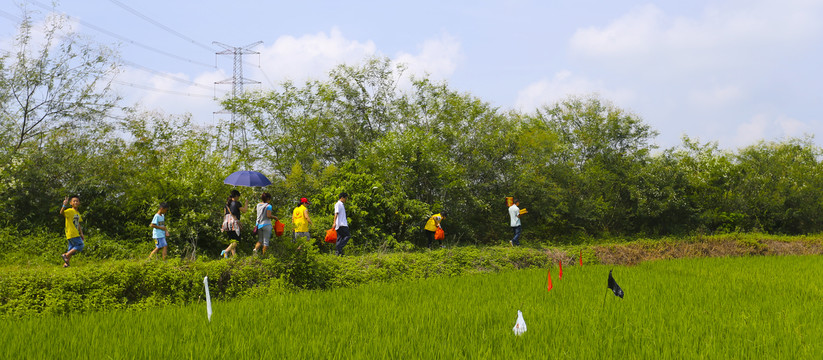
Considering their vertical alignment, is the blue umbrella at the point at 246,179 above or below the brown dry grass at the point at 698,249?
above

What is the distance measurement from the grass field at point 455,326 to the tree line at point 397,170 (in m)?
6.51

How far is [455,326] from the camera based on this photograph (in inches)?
247

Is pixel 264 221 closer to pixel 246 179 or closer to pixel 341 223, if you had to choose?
pixel 246 179

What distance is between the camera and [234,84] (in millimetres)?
36188

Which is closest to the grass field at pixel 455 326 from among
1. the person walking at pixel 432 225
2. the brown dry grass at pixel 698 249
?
the brown dry grass at pixel 698 249

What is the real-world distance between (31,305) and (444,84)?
1750 cm

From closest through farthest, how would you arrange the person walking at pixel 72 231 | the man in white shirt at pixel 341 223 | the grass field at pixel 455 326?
the grass field at pixel 455 326 → the person walking at pixel 72 231 → the man in white shirt at pixel 341 223

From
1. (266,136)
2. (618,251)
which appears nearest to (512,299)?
(618,251)

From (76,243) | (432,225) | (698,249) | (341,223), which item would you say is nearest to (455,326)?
(341,223)

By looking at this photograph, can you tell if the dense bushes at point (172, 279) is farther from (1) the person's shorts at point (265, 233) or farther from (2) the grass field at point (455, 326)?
(1) the person's shorts at point (265, 233)

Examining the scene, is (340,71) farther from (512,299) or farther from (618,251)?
(512,299)

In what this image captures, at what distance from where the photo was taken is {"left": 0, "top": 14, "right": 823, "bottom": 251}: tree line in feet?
49.7

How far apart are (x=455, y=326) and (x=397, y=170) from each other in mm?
11336

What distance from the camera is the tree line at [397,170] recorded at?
1516 cm
